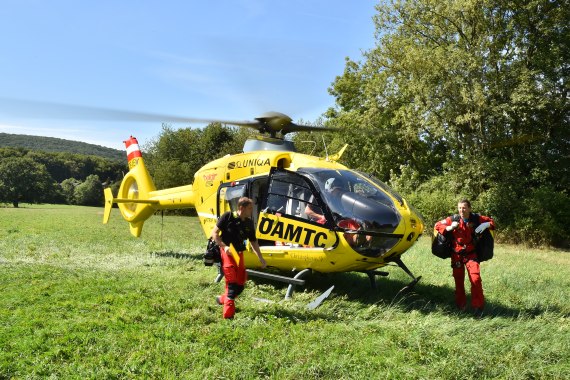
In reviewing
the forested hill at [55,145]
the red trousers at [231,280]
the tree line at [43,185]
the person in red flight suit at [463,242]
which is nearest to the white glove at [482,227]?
the person in red flight suit at [463,242]

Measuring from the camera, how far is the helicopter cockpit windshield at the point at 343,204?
21.4ft

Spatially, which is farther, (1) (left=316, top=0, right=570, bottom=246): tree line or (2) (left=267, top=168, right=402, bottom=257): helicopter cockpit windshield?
(1) (left=316, top=0, right=570, bottom=246): tree line

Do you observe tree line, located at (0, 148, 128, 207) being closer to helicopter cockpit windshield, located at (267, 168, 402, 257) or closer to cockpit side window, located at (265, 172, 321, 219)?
cockpit side window, located at (265, 172, 321, 219)

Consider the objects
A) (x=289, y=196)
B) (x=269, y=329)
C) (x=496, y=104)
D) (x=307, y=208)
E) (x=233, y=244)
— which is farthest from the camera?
(x=496, y=104)

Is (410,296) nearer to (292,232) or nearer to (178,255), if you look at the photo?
(292,232)

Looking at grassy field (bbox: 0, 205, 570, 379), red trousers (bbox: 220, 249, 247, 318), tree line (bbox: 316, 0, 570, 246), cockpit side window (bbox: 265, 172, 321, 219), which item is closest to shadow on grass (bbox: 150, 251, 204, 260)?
grassy field (bbox: 0, 205, 570, 379)

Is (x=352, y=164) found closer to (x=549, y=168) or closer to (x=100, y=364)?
(x=549, y=168)

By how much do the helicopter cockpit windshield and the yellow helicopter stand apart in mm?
14

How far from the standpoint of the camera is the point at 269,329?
5383 millimetres

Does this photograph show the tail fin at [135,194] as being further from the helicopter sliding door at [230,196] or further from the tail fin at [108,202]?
the helicopter sliding door at [230,196]

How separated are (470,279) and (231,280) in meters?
3.65

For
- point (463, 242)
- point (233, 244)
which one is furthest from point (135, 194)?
point (463, 242)

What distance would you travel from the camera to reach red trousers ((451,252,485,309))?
22.1ft

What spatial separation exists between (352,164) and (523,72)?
13.0m
